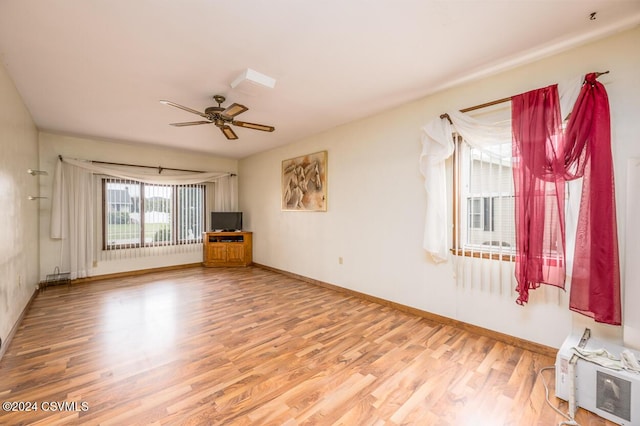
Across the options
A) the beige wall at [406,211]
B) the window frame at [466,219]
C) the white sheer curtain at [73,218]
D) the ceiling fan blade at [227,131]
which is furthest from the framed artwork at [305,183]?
the white sheer curtain at [73,218]

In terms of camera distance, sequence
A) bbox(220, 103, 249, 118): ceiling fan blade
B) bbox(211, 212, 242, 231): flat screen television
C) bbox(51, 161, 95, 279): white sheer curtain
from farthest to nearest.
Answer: bbox(211, 212, 242, 231): flat screen television < bbox(51, 161, 95, 279): white sheer curtain < bbox(220, 103, 249, 118): ceiling fan blade

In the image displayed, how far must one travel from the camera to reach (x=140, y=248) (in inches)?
210

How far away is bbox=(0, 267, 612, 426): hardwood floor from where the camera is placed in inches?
65.0

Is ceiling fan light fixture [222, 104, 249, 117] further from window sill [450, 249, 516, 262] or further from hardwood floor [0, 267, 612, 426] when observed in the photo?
window sill [450, 249, 516, 262]

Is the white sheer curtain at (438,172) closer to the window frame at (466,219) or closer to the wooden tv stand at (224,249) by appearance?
the window frame at (466,219)

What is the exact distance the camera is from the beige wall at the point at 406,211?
6.66 feet

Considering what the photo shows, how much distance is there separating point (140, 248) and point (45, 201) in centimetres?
159

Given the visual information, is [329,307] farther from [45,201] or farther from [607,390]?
[45,201]

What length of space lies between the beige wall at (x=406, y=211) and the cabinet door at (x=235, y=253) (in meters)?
0.73

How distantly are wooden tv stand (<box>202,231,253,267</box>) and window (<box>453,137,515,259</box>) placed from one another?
174 inches

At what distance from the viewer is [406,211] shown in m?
3.31

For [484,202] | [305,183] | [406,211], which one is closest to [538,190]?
[484,202]

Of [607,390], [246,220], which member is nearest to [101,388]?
[607,390]

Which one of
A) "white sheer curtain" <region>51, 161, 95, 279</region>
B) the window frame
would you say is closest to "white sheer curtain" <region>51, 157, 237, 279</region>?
"white sheer curtain" <region>51, 161, 95, 279</region>
